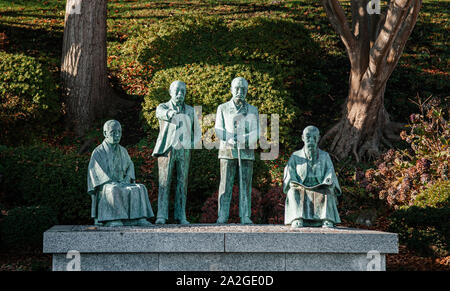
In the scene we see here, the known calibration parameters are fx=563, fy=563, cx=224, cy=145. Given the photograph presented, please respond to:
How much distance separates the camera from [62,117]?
476 inches

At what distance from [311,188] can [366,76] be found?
14.9 feet

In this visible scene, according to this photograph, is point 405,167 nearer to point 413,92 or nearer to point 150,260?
point 413,92

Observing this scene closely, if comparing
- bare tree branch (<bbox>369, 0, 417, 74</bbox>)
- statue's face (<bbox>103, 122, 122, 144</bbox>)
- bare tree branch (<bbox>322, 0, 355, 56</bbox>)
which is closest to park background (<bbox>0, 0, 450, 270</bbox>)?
bare tree branch (<bbox>369, 0, 417, 74</bbox>)

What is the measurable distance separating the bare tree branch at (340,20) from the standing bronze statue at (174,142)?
4373 mm

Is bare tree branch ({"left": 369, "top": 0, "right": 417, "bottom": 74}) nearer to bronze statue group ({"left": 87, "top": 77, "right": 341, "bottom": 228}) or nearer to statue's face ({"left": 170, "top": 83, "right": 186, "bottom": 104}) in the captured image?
bronze statue group ({"left": 87, "top": 77, "right": 341, "bottom": 228})

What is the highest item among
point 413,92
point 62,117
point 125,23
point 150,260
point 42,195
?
point 125,23

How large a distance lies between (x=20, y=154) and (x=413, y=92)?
28.7ft

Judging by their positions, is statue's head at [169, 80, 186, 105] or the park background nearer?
statue's head at [169, 80, 186, 105]

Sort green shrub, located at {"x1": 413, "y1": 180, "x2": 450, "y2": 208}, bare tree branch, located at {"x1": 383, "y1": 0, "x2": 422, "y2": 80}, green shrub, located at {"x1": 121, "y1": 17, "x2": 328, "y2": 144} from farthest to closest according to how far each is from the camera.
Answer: green shrub, located at {"x1": 121, "y1": 17, "x2": 328, "y2": 144}
bare tree branch, located at {"x1": 383, "y1": 0, "x2": 422, "y2": 80}
green shrub, located at {"x1": 413, "y1": 180, "x2": 450, "y2": 208}

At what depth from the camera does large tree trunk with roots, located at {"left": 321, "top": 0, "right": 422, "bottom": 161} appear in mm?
10116

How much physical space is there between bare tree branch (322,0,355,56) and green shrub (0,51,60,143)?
5.77 m

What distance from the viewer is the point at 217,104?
424 inches

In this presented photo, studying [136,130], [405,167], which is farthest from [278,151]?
[136,130]

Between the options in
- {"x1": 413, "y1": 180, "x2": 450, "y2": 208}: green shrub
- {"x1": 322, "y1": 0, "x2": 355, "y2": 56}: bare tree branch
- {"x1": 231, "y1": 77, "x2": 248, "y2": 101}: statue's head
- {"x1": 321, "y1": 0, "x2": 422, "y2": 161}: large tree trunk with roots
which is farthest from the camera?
{"x1": 322, "y1": 0, "x2": 355, "y2": 56}: bare tree branch
